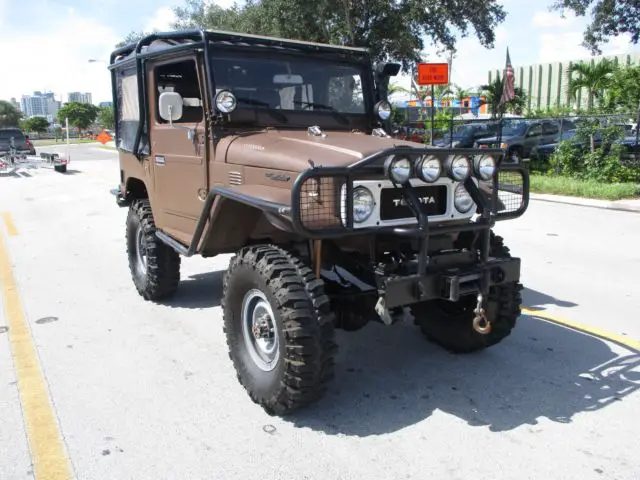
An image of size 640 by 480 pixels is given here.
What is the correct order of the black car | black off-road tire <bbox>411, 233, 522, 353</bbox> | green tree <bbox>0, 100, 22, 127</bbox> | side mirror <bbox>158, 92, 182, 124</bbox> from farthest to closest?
green tree <bbox>0, 100, 22, 127</bbox>
the black car
side mirror <bbox>158, 92, 182, 124</bbox>
black off-road tire <bbox>411, 233, 522, 353</bbox>

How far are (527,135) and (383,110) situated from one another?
51.5 feet

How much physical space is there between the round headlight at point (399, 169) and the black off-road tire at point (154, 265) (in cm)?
296

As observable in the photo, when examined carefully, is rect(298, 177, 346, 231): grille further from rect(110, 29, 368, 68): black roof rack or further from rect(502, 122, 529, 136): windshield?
rect(502, 122, 529, 136): windshield

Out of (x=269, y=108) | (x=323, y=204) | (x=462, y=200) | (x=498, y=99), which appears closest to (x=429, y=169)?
(x=462, y=200)

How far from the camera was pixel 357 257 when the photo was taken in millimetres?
3732

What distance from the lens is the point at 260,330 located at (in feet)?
12.0

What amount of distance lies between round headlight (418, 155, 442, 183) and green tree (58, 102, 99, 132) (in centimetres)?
8651

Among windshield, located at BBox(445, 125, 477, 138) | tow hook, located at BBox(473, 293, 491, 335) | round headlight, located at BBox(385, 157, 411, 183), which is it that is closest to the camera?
round headlight, located at BBox(385, 157, 411, 183)

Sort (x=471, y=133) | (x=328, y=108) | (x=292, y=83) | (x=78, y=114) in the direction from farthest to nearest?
(x=78, y=114), (x=471, y=133), (x=328, y=108), (x=292, y=83)

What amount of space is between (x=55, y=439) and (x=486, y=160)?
9.77 feet

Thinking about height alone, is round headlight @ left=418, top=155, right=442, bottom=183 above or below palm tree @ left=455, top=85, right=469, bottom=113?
below

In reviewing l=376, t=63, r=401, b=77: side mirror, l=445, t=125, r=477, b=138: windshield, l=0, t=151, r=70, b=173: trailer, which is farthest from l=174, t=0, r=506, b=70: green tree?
l=376, t=63, r=401, b=77: side mirror

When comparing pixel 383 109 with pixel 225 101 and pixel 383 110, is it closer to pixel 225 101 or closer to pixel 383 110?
pixel 383 110

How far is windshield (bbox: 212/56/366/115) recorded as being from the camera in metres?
4.43
